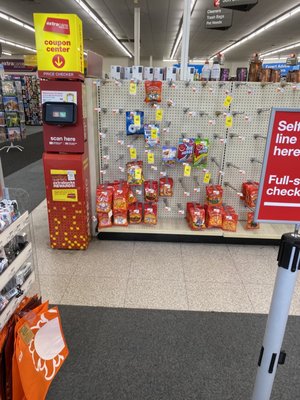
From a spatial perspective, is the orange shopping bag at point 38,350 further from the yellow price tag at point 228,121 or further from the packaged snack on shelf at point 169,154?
the yellow price tag at point 228,121

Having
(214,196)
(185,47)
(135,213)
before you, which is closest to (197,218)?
(214,196)

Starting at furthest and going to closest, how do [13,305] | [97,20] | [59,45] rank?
[97,20], [59,45], [13,305]

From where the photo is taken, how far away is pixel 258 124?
127 inches

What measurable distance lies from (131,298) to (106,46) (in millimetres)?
19405

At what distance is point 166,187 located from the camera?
3318mm

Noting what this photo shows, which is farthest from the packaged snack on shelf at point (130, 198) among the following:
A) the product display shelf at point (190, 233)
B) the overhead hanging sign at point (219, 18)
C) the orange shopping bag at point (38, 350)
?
the overhead hanging sign at point (219, 18)

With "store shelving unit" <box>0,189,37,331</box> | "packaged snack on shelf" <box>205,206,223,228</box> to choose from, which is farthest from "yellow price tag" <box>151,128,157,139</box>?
"store shelving unit" <box>0,189,37,331</box>

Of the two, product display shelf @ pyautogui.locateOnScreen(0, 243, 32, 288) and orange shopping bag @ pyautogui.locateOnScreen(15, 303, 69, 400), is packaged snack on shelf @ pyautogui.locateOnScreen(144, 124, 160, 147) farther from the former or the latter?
orange shopping bag @ pyautogui.locateOnScreen(15, 303, 69, 400)

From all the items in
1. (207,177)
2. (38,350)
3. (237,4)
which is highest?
(237,4)

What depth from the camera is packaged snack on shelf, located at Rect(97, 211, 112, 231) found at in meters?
3.23

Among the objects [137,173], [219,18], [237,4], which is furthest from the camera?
[219,18]

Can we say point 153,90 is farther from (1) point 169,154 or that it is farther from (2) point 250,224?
(2) point 250,224

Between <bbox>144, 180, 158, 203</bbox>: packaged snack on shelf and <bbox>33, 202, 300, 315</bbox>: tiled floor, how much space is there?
0.52 metres

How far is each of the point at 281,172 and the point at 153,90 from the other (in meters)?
2.20
